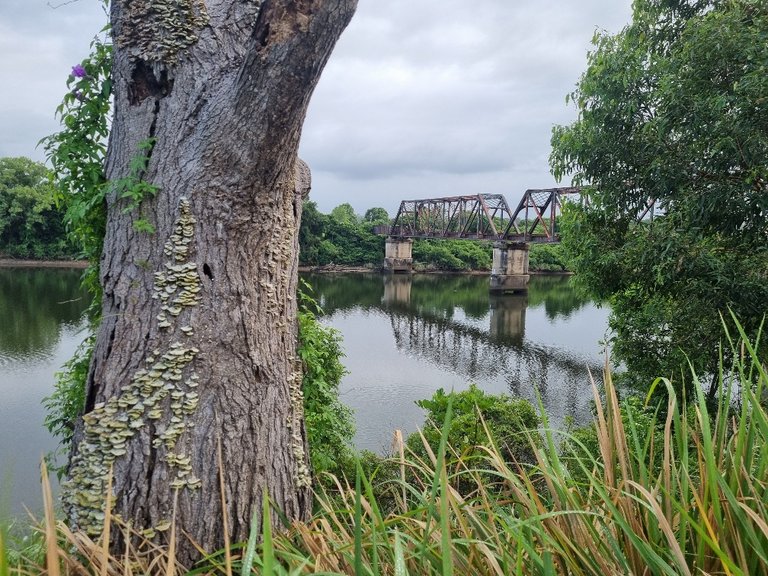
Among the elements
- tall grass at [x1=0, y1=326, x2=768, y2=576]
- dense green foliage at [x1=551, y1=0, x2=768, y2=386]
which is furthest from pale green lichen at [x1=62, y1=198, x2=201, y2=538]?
dense green foliage at [x1=551, y1=0, x2=768, y2=386]

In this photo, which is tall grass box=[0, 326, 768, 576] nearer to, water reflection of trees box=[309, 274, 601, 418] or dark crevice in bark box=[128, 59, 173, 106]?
dark crevice in bark box=[128, 59, 173, 106]

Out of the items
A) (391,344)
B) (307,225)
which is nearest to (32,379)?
(391,344)

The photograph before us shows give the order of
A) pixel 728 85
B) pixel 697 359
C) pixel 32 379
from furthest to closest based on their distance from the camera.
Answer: pixel 32 379
pixel 697 359
pixel 728 85

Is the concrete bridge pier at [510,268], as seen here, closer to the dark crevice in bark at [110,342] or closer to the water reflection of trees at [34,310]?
the water reflection of trees at [34,310]

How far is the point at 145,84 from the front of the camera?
75.5 inches

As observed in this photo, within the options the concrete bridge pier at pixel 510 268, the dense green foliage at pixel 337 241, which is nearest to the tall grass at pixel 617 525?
the concrete bridge pier at pixel 510 268

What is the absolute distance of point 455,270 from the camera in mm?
47188

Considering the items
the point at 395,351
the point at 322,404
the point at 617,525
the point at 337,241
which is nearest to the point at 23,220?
the point at 337,241

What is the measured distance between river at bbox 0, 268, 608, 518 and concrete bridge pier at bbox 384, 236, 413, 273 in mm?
14105

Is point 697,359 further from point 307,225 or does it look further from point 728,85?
point 307,225

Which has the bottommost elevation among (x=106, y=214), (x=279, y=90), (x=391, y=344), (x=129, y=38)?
(x=391, y=344)

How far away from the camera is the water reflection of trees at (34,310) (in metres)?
12.9

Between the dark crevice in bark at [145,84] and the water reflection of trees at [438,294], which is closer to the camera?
the dark crevice in bark at [145,84]

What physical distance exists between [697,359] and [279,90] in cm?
563
